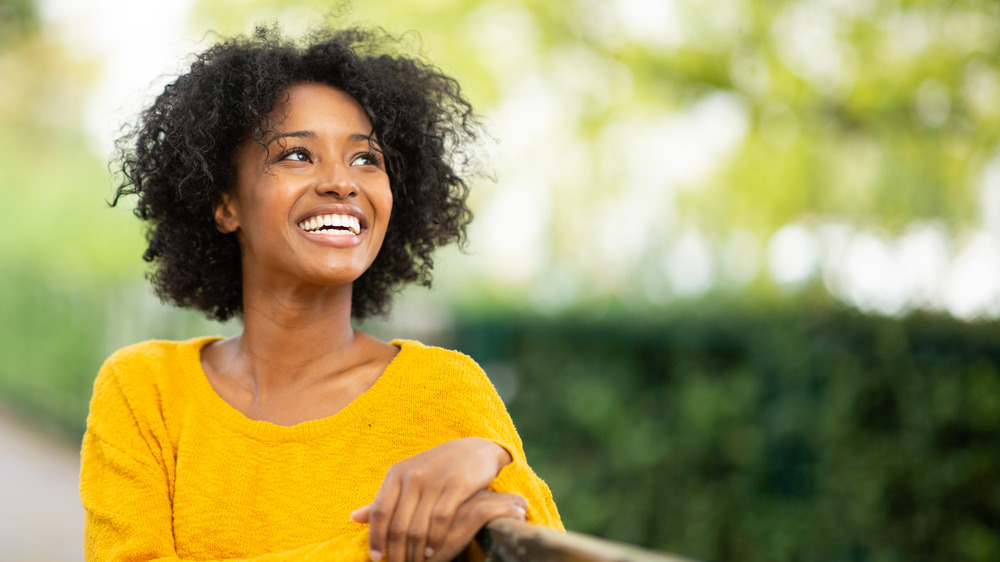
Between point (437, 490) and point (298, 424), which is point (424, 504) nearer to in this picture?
point (437, 490)

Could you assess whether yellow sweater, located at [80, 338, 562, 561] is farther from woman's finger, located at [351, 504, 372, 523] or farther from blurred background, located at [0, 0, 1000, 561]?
blurred background, located at [0, 0, 1000, 561]

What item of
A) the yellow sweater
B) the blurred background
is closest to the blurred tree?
the blurred background

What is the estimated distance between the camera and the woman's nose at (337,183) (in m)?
2.12

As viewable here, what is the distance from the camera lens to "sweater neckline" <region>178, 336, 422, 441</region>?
6.78ft

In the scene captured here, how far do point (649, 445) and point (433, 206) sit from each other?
3.06m

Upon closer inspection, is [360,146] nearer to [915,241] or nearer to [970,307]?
[970,307]

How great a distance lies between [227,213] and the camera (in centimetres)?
241

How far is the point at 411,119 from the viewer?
2500mm

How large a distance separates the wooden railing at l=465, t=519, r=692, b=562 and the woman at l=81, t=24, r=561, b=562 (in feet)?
0.40

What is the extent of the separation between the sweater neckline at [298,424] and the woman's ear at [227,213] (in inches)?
14.8

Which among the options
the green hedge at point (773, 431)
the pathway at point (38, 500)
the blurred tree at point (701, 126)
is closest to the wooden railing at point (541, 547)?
the green hedge at point (773, 431)

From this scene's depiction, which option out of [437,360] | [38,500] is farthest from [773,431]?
[38,500]

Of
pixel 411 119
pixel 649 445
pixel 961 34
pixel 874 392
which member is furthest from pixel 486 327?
pixel 411 119

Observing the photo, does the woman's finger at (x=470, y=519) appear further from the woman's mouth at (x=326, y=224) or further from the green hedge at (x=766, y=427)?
the green hedge at (x=766, y=427)
